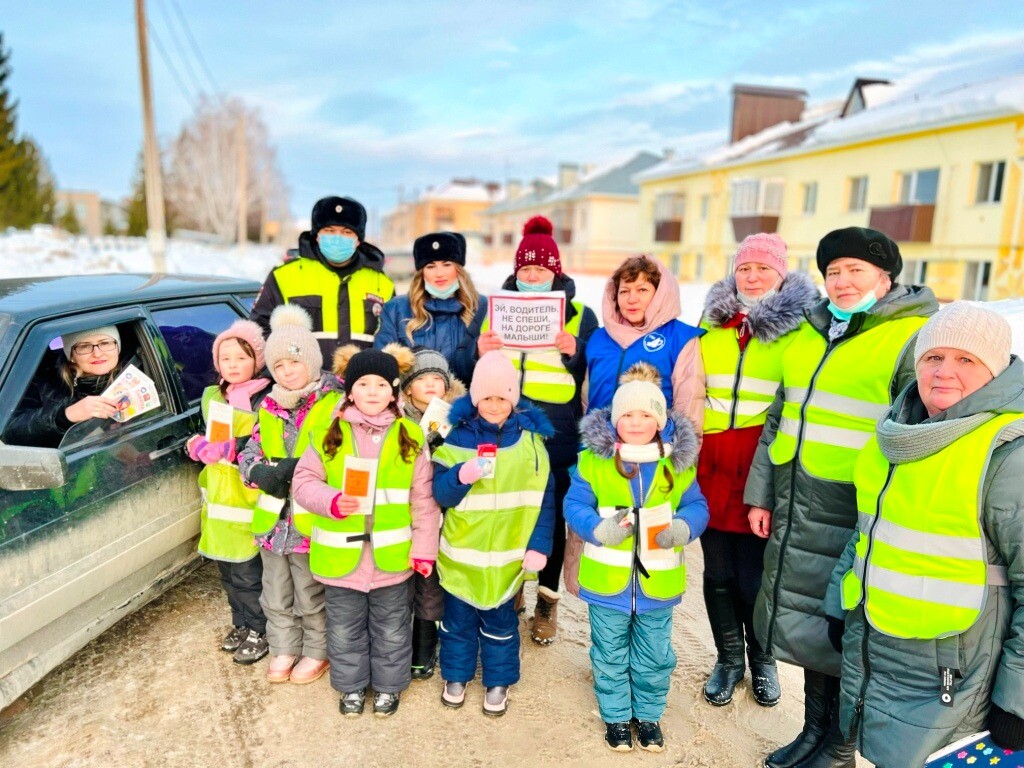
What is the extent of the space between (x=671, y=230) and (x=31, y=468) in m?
27.1

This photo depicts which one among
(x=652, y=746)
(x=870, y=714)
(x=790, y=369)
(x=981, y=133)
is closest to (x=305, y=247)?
(x=790, y=369)

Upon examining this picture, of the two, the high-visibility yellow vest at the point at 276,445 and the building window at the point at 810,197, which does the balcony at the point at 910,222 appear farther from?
the high-visibility yellow vest at the point at 276,445

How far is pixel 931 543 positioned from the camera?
6.19 feet

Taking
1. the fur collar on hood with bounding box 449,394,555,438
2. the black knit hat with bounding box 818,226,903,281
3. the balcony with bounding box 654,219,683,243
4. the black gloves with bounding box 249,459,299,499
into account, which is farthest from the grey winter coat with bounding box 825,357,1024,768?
the balcony with bounding box 654,219,683,243

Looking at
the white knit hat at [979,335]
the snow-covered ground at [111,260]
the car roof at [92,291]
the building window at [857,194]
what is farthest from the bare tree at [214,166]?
the white knit hat at [979,335]

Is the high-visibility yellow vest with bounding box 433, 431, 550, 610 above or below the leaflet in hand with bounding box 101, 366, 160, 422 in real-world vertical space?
below

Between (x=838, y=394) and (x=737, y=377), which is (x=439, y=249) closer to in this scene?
(x=737, y=377)

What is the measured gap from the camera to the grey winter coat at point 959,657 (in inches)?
70.0

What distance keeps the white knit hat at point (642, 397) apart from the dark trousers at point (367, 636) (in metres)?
1.30

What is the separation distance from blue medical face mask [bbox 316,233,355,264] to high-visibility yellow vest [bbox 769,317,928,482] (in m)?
2.57

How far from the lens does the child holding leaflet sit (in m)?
2.81

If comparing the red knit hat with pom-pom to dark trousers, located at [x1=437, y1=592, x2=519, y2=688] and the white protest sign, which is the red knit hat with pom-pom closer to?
the white protest sign

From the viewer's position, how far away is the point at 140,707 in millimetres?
2865

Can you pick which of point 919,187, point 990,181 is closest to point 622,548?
point 990,181
